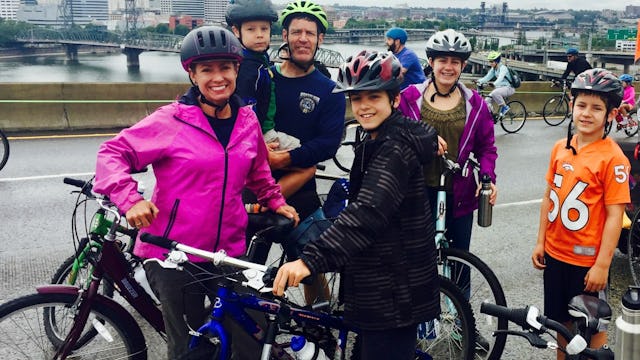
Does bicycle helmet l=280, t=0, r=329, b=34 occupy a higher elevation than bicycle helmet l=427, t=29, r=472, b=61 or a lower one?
higher

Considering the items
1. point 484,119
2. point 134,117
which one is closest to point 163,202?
point 484,119

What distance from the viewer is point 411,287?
8.53ft

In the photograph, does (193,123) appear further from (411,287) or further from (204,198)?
(411,287)

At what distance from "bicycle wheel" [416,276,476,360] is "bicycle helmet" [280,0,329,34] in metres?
1.87

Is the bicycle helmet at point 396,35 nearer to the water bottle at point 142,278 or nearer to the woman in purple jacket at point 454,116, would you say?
the woman in purple jacket at point 454,116

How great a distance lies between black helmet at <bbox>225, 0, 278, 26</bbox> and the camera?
3.97 m

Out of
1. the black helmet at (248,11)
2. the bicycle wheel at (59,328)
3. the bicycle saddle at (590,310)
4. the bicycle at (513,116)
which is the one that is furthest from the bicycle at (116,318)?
the bicycle at (513,116)

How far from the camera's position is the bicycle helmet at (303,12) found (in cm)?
397

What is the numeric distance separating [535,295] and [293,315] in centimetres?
321

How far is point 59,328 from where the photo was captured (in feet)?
10.7

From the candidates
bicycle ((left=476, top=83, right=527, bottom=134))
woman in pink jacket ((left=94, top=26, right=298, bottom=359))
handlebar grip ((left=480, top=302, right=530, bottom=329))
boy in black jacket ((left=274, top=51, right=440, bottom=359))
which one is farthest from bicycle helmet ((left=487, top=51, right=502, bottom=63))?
handlebar grip ((left=480, top=302, right=530, bottom=329))

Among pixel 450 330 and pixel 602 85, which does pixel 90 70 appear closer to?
pixel 450 330

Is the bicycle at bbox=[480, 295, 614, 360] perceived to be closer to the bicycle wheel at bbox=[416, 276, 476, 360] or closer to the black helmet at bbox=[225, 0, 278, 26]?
the bicycle wheel at bbox=[416, 276, 476, 360]

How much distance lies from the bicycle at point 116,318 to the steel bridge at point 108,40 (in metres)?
110
